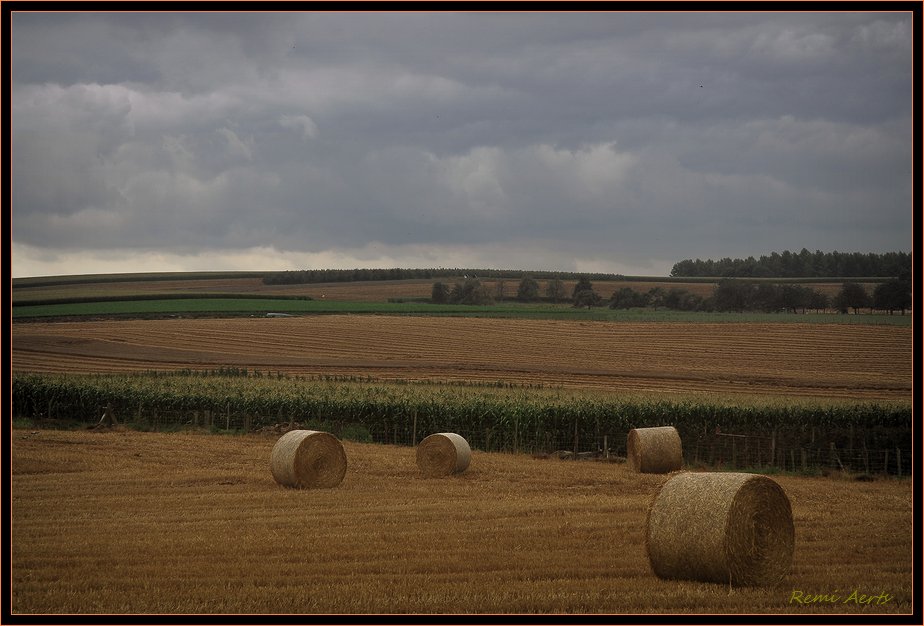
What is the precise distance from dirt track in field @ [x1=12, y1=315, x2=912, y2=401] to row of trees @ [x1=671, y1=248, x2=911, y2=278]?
3172cm

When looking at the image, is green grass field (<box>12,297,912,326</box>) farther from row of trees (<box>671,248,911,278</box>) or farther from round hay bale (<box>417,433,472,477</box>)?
round hay bale (<box>417,433,472,477</box>)

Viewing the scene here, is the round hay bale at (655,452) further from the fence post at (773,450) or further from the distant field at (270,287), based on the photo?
the distant field at (270,287)

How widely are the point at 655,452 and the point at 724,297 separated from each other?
197ft

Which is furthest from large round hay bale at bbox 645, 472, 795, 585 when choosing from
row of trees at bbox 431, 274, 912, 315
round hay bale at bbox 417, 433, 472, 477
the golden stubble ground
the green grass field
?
row of trees at bbox 431, 274, 912, 315

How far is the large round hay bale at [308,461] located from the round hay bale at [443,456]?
326 cm

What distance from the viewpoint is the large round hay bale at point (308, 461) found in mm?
21188

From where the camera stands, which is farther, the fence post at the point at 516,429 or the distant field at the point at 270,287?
the distant field at the point at 270,287

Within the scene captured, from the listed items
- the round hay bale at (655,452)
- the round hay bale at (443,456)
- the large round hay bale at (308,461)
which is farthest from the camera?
the round hay bale at (655,452)

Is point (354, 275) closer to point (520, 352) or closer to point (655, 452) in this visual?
point (520, 352)

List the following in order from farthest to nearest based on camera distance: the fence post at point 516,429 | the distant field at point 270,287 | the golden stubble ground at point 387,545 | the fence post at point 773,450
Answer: the distant field at point 270,287 → the fence post at point 516,429 → the fence post at point 773,450 → the golden stubble ground at point 387,545

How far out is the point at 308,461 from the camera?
70.2 ft

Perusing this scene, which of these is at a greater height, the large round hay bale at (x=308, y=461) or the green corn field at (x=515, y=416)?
the large round hay bale at (x=308, y=461)
